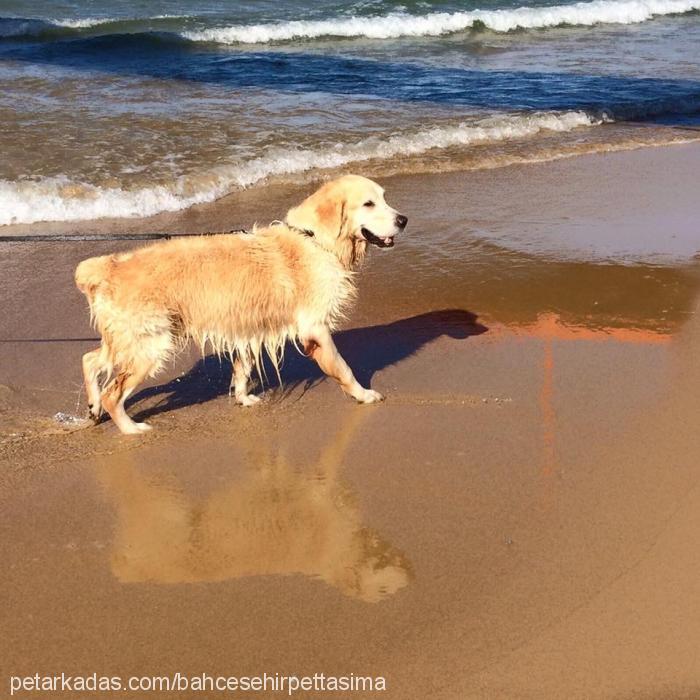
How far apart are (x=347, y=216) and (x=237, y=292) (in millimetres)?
736

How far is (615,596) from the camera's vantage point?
3738mm

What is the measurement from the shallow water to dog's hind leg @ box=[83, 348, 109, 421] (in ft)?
12.7

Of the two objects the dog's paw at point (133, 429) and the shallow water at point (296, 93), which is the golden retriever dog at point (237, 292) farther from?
the shallow water at point (296, 93)

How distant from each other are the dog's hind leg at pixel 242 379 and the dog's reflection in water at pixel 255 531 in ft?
2.24

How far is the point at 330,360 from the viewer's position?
5367 millimetres

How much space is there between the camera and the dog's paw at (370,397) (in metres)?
5.45

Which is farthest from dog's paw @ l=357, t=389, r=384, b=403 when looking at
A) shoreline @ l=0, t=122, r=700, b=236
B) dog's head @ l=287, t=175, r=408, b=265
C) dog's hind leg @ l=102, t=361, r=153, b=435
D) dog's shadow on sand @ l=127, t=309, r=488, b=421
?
shoreline @ l=0, t=122, r=700, b=236

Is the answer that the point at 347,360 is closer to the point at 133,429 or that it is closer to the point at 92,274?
the point at 133,429

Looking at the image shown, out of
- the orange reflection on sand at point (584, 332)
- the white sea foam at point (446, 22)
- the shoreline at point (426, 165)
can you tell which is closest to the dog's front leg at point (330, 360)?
the orange reflection on sand at point (584, 332)

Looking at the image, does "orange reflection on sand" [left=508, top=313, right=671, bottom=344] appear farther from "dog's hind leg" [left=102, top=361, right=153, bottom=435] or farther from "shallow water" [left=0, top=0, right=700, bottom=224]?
"shallow water" [left=0, top=0, right=700, bottom=224]

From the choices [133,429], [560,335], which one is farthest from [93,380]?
[560,335]

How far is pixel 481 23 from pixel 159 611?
2033cm

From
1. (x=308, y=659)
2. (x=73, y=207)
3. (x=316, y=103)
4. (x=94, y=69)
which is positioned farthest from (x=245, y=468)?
(x=94, y=69)

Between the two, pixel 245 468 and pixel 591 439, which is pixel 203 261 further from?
pixel 591 439
